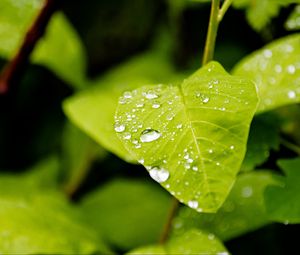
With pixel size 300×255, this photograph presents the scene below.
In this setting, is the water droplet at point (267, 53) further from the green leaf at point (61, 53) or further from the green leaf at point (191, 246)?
the green leaf at point (61, 53)

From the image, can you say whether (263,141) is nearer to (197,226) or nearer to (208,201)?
(197,226)

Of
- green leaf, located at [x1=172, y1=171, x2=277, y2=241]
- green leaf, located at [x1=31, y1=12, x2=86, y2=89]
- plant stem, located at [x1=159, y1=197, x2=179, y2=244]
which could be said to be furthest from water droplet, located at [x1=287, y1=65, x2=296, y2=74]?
green leaf, located at [x1=31, y1=12, x2=86, y2=89]

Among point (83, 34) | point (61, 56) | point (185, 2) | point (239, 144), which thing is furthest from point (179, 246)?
point (83, 34)

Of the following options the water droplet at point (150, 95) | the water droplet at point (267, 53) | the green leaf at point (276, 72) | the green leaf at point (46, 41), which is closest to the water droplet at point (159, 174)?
the water droplet at point (150, 95)

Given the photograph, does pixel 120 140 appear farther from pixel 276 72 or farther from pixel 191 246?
pixel 276 72

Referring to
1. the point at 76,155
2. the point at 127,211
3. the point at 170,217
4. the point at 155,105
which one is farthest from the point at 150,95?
the point at 76,155

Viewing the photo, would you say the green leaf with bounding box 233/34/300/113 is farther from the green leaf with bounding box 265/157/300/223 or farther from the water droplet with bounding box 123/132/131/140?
the water droplet with bounding box 123/132/131/140
